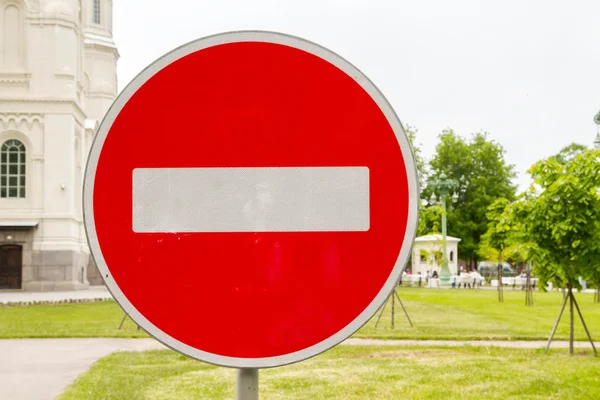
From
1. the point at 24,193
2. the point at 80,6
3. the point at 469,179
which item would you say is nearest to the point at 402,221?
the point at 24,193

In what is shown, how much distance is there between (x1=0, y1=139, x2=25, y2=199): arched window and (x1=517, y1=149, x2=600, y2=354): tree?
37061mm

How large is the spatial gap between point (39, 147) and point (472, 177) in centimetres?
4678

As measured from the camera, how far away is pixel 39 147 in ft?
163

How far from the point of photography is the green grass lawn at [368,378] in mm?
10172

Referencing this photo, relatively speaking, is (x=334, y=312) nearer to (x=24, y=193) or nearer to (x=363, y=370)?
(x=363, y=370)

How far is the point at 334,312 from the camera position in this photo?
7.27 ft

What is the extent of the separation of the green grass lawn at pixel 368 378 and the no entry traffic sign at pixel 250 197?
7.78 metres

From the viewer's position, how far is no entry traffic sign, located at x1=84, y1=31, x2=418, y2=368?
2.22 m

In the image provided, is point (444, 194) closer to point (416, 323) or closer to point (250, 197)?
point (416, 323)

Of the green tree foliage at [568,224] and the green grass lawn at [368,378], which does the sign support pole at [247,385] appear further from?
the green tree foliage at [568,224]

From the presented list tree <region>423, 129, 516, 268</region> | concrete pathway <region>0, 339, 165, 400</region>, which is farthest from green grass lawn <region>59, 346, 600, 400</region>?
tree <region>423, 129, 516, 268</region>

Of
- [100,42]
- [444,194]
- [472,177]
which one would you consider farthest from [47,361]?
[472,177]

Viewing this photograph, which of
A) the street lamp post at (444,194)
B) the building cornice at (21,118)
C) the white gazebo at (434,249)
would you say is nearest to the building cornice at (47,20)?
the building cornice at (21,118)

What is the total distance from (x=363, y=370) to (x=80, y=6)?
47103 millimetres
